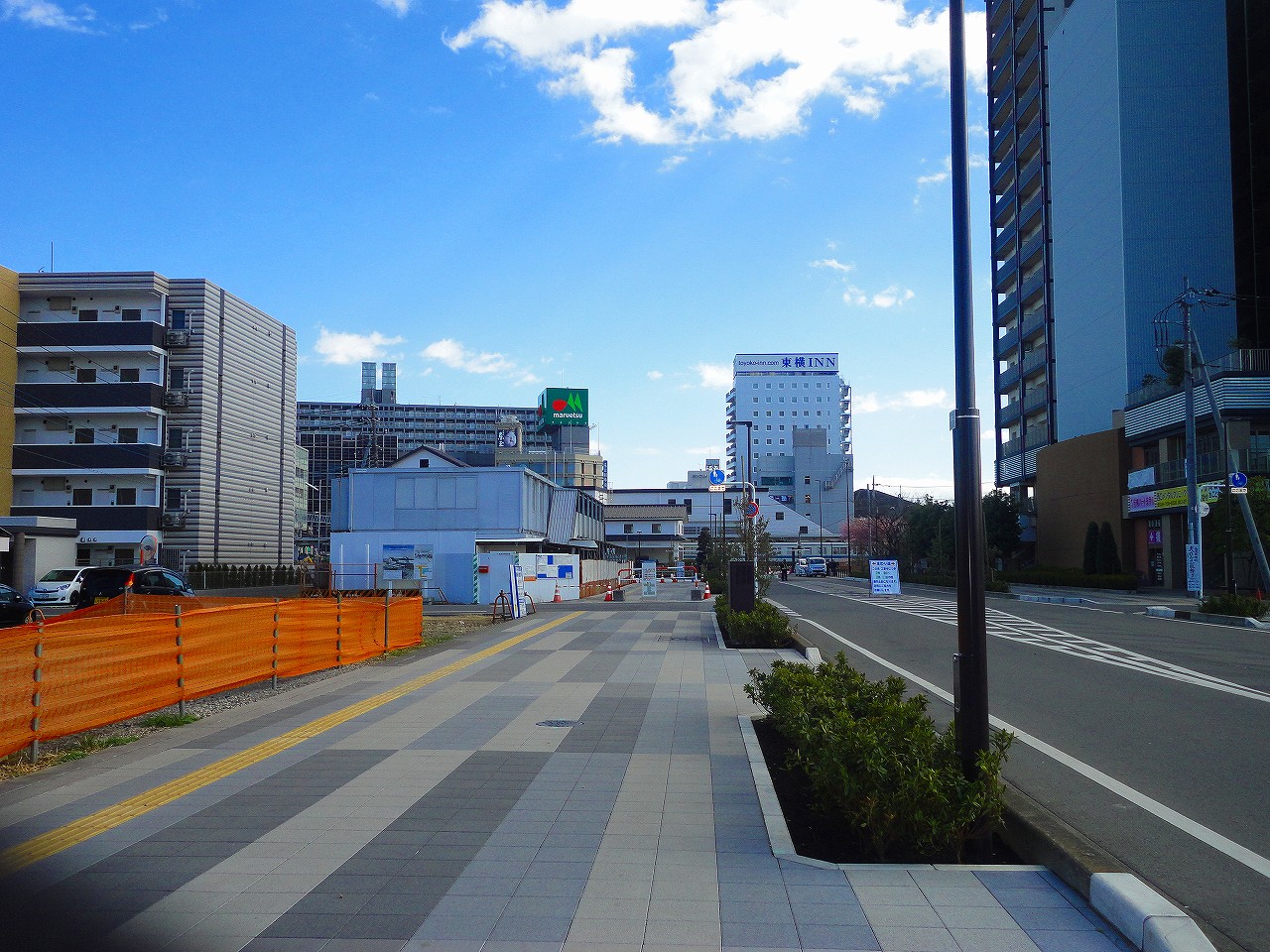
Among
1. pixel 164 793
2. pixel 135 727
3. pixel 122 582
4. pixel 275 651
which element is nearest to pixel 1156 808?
pixel 164 793

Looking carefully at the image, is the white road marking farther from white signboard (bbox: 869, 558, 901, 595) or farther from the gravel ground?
the gravel ground

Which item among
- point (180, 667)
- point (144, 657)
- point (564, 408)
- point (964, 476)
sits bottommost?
point (180, 667)

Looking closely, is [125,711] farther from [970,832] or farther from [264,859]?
[970,832]

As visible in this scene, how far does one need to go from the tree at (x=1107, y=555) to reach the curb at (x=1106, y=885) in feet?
151

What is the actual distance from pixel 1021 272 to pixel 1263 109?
18.2m

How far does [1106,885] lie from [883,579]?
36858 mm

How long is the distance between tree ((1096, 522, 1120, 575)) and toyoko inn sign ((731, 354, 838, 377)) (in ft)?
368

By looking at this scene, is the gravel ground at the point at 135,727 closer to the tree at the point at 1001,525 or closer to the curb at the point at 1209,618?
the curb at the point at 1209,618

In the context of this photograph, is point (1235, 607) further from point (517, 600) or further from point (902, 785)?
point (902, 785)

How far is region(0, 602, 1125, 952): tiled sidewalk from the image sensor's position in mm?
4301

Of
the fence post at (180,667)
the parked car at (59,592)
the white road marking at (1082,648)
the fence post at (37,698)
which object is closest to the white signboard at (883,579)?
the white road marking at (1082,648)

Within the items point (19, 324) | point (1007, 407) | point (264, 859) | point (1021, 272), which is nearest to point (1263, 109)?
point (1021, 272)

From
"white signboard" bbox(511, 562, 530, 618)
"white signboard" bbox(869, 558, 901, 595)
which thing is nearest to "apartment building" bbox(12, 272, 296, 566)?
"white signboard" bbox(511, 562, 530, 618)

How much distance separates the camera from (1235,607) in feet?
84.5
